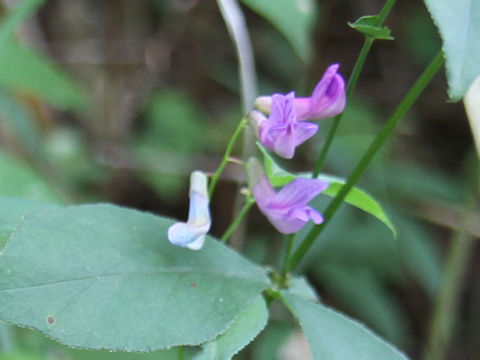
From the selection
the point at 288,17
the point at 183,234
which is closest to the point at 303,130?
the point at 183,234

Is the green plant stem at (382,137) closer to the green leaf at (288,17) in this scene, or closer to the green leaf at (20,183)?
the green leaf at (20,183)

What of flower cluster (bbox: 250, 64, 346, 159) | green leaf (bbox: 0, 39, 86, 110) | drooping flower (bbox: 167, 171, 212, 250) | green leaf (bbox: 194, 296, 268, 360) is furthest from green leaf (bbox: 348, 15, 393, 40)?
green leaf (bbox: 0, 39, 86, 110)

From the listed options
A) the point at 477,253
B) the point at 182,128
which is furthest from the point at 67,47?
the point at 477,253

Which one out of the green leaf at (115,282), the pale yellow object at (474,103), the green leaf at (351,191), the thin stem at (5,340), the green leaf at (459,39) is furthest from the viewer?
the thin stem at (5,340)

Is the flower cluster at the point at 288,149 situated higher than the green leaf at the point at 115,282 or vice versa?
the flower cluster at the point at 288,149

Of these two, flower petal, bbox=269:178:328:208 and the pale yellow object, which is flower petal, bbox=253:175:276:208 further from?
the pale yellow object

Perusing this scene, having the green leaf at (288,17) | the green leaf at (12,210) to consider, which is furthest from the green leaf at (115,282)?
the green leaf at (288,17)
